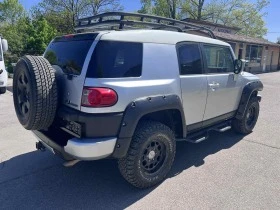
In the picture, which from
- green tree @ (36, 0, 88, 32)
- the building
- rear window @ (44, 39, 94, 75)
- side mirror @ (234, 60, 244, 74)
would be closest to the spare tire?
rear window @ (44, 39, 94, 75)

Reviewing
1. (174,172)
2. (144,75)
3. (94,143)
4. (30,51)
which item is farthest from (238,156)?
(30,51)

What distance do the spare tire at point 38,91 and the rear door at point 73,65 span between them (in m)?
0.13

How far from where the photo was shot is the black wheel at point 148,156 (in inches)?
116

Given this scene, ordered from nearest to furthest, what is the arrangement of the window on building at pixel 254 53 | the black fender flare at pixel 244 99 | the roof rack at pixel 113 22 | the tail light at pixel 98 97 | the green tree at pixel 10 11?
the tail light at pixel 98 97, the roof rack at pixel 113 22, the black fender flare at pixel 244 99, the window on building at pixel 254 53, the green tree at pixel 10 11

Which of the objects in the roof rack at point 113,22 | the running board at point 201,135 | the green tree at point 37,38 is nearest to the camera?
the roof rack at point 113,22

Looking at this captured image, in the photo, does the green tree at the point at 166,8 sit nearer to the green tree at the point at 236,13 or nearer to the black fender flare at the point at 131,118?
the green tree at the point at 236,13

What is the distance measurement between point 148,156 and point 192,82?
48.3 inches

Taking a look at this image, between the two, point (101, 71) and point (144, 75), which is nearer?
point (101, 71)

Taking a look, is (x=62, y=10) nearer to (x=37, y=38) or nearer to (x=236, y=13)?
(x=37, y=38)

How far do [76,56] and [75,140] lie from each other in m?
0.98

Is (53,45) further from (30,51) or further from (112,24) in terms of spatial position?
(30,51)

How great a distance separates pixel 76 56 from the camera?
113 inches

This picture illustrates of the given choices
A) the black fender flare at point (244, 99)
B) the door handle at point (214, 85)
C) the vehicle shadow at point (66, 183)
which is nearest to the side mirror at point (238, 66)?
the black fender flare at point (244, 99)

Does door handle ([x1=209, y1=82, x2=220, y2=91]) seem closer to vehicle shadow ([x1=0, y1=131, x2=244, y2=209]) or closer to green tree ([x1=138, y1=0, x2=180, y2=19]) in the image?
vehicle shadow ([x1=0, y1=131, x2=244, y2=209])
